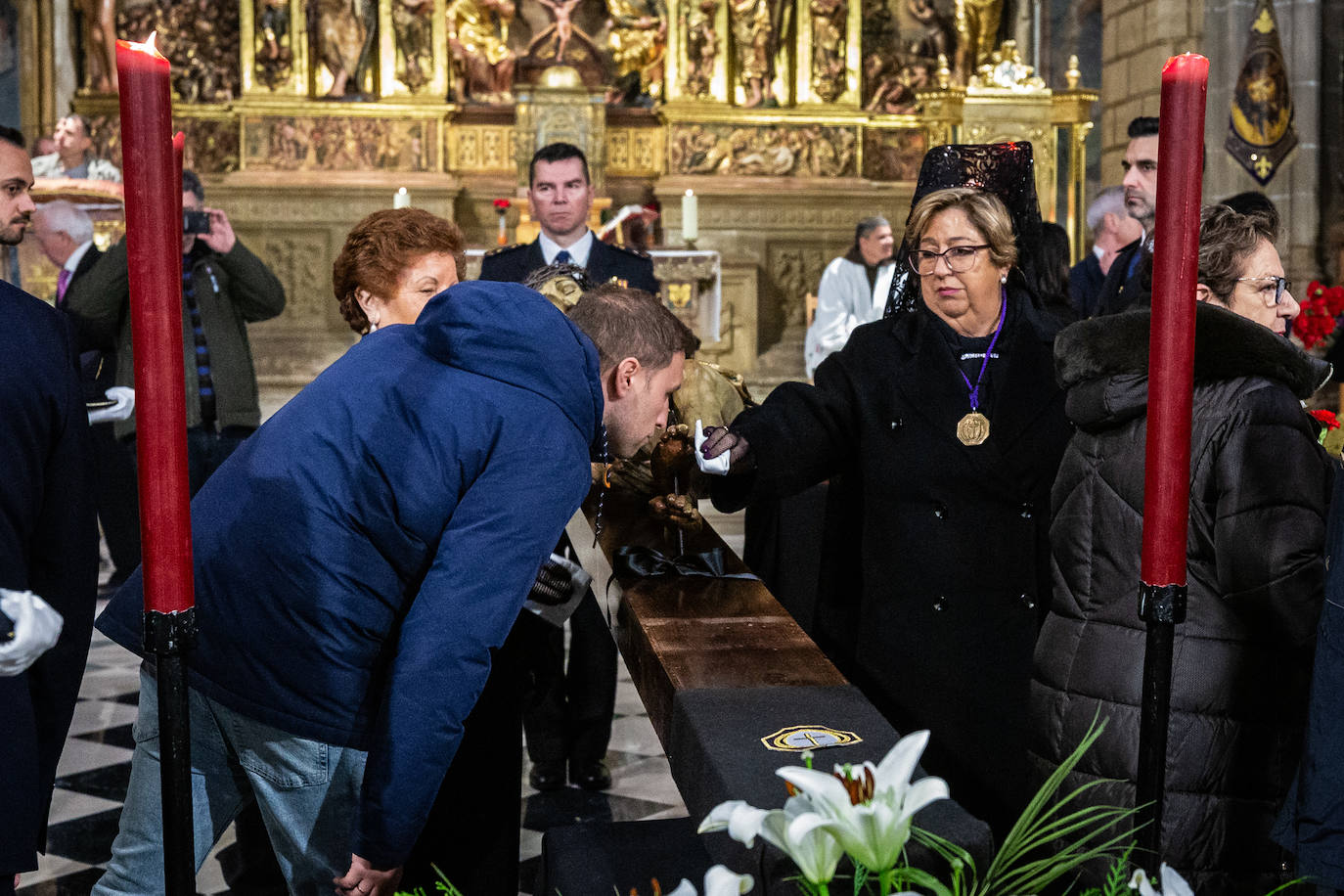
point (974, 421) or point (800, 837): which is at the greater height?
point (974, 421)

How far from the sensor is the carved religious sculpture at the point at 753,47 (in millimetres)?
11555

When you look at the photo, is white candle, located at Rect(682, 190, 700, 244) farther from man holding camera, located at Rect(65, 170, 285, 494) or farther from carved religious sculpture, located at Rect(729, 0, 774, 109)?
carved religious sculpture, located at Rect(729, 0, 774, 109)

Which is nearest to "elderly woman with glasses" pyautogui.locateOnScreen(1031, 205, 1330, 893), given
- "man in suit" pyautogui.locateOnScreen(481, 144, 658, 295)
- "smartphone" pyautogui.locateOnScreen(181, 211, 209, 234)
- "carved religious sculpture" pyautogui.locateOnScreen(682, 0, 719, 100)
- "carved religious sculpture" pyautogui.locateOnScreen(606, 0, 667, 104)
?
"man in suit" pyautogui.locateOnScreen(481, 144, 658, 295)

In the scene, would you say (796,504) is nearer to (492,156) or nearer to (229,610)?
(229,610)

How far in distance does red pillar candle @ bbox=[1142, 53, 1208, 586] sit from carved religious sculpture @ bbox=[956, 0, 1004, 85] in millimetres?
11222

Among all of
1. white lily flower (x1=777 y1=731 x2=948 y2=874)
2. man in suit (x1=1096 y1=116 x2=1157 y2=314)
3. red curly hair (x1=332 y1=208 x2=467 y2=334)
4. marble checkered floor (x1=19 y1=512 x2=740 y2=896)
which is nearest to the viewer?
white lily flower (x1=777 y1=731 x2=948 y2=874)

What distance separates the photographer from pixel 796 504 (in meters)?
3.46

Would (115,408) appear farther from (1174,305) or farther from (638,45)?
(638,45)

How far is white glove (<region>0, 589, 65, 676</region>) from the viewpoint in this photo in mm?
1102

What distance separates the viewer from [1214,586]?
6.79ft

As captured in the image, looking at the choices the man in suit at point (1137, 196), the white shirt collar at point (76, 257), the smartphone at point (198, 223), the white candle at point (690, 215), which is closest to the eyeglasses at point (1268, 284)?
the man in suit at point (1137, 196)

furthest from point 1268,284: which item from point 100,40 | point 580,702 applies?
point 100,40

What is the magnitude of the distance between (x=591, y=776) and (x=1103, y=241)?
3.52m

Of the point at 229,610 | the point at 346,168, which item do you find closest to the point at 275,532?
the point at 229,610
